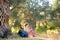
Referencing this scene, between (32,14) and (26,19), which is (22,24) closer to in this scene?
(26,19)

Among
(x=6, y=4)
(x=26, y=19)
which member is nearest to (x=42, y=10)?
(x=26, y=19)

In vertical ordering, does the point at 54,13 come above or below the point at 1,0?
below

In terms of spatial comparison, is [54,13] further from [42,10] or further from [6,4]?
[42,10]

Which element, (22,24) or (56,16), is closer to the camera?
(56,16)

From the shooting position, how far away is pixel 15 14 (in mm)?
17797

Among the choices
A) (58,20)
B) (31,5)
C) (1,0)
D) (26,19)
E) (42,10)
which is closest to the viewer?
(58,20)

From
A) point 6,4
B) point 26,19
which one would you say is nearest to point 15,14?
point 26,19

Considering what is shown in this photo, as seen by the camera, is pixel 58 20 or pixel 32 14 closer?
pixel 58 20

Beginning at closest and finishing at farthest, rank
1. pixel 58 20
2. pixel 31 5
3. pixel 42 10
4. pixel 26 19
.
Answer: pixel 58 20 → pixel 31 5 → pixel 42 10 → pixel 26 19

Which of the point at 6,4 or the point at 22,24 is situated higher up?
the point at 6,4

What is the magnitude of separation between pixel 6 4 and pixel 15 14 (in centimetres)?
399

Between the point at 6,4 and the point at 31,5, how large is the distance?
13.2ft

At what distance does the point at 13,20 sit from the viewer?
18.9 meters

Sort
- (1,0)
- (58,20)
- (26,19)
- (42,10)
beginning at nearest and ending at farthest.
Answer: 1. (58,20)
2. (1,0)
3. (42,10)
4. (26,19)
